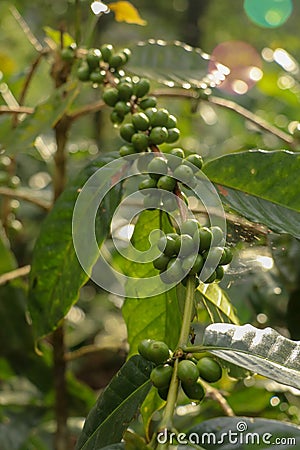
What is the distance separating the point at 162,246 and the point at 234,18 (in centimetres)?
441

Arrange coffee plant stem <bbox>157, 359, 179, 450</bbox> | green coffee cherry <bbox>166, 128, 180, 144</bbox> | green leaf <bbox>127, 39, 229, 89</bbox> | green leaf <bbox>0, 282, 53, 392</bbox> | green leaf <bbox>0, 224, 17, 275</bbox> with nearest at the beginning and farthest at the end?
coffee plant stem <bbox>157, 359, 179, 450</bbox>
green coffee cherry <bbox>166, 128, 180, 144</bbox>
green leaf <bbox>127, 39, 229, 89</bbox>
green leaf <bbox>0, 224, 17, 275</bbox>
green leaf <bbox>0, 282, 53, 392</bbox>

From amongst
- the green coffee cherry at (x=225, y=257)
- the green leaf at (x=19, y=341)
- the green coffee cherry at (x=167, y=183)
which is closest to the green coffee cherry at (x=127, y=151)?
the green coffee cherry at (x=167, y=183)

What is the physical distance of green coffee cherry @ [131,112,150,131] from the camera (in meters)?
0.78

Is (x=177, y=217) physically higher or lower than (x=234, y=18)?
higher

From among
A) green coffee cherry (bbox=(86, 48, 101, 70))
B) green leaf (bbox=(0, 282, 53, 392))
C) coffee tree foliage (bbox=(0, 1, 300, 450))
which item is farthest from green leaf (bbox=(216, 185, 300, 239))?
green leaf (bbox=(0, 282, 53, 392))

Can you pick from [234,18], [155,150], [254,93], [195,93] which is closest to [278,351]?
[155,150]

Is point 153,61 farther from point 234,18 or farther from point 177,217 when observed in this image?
point 234,18

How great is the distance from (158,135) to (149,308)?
8.1 inches

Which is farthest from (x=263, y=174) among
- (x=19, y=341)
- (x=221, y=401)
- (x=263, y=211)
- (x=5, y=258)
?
(x=19, y=341)

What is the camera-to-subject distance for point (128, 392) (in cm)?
62

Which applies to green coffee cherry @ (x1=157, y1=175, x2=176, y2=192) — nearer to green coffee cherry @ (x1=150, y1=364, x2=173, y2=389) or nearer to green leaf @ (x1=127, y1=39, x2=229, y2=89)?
green coffee cherry @ (x1=150, y1=364, x2=173, y2=389)

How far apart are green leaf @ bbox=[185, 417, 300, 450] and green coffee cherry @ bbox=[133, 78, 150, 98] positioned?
44cm

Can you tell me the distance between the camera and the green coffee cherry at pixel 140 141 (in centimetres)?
77

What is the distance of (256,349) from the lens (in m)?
0.55
